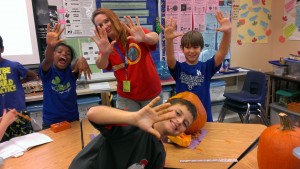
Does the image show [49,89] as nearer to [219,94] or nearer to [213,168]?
[213,168]

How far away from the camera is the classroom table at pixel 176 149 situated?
1.22m

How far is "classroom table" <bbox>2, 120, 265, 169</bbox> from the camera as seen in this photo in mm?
1218

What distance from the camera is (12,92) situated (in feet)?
6.12

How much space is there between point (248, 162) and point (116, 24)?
1.15 meters

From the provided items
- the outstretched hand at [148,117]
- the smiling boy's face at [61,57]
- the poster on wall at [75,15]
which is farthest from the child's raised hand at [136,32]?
the poster on wall at [75,15]

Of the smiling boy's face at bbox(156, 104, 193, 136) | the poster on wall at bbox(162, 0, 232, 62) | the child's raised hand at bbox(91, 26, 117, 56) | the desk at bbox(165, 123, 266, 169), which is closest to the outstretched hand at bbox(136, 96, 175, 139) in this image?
the smiling boy's face at bbox(156, 104, 193, 136)

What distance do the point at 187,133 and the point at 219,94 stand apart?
201 centimetres

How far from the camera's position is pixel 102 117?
864 mm

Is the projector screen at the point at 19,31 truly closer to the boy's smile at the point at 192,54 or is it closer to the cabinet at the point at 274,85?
the boy's smile at the point at 192,54

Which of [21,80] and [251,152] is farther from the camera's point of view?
[21,80]

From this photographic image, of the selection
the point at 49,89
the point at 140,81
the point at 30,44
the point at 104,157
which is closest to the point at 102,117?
the point at 104,157

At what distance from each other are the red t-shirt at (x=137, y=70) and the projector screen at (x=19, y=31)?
136cm

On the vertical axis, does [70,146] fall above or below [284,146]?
below

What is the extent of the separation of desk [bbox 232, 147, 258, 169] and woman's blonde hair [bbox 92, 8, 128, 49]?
1.03 m
